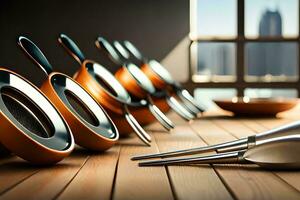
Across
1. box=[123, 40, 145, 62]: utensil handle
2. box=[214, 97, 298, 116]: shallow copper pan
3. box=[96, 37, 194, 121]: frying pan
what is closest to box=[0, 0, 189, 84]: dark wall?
box=[214, 97, 298, 116]: shallow copper pan

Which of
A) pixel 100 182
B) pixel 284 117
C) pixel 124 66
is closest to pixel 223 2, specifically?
pixel 284 117

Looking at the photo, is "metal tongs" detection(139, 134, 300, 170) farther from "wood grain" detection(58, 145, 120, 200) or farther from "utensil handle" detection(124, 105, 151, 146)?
"utensil handle" detection(124, 105, 151, 146)

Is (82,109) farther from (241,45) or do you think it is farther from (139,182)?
(241,45)

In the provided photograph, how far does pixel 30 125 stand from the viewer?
0.89 m

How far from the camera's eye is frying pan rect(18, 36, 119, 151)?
0.98 meters

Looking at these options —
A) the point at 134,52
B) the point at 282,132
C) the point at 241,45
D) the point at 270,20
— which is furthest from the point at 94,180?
the point at 270,20

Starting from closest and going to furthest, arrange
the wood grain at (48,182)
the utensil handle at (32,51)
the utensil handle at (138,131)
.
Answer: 1. the wood grain at (48,182)
2. the utensil handle at (32,51)
3. the utensil handle at (138,131)

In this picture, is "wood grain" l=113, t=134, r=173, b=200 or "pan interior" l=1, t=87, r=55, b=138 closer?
"wood grain" l=113, t=134, r=173, b=200

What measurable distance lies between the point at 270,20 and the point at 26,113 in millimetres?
2593

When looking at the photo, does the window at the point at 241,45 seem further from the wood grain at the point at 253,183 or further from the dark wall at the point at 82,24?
the wood grain at the point at 253,183

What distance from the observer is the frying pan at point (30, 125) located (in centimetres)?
82

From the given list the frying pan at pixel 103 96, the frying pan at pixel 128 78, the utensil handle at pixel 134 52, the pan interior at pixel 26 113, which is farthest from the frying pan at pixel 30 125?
the utensil handle at pixel 134 52

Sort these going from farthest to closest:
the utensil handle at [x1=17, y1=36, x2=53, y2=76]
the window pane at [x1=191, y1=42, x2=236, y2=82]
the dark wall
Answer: the window pane at [x1=191, y1=42, x2=236, y2=82] < the dark wall < the utensil handle at [x1=17, y1=36, x2=53, y2=76]

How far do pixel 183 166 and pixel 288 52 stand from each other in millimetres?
2513
